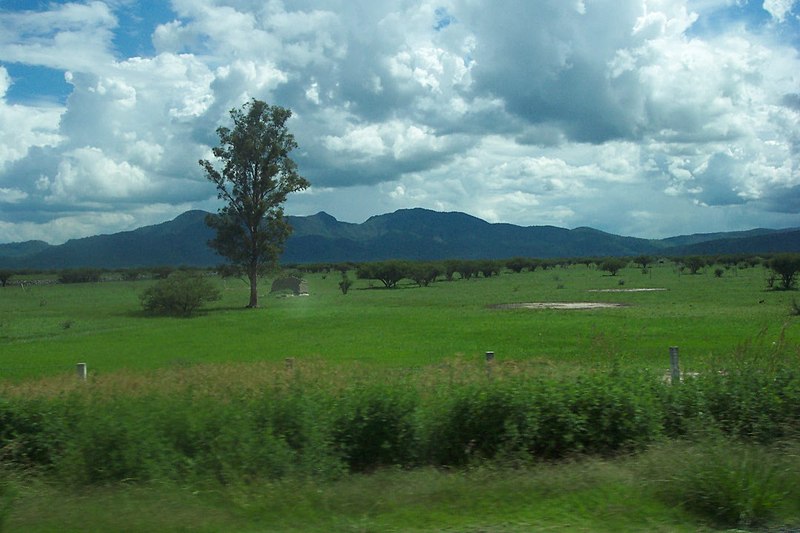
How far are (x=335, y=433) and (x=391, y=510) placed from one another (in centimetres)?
278

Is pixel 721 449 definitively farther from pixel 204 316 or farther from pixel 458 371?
pixel 204 316

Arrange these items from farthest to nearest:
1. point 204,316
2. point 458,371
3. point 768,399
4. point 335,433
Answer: point 204,316, point 458,371, point 768,399, point 335,433

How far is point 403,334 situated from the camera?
1411 inches

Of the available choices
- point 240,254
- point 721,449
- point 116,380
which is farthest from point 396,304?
point 721,449

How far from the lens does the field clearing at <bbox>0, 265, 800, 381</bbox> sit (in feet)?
81.7

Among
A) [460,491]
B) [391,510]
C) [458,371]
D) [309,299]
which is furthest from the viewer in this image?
[309,299]

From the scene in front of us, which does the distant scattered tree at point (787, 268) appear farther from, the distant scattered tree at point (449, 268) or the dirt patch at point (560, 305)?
the distant scattered tree at point (449, 268)

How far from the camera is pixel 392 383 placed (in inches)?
460

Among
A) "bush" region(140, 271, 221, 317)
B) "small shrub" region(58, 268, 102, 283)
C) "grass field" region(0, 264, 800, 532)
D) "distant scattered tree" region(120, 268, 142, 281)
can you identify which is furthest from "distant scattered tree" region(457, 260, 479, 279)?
"grass field" region(0, 264, 800, 532)

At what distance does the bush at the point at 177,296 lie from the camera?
5653 centimetres

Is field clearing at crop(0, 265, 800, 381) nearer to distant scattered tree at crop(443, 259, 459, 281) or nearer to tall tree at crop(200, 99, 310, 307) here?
tall tree at crop(200, 99, 310, 307)

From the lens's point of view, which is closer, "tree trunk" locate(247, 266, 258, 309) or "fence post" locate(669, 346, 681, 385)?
"fence post" locate(669, 346, 681, 385)

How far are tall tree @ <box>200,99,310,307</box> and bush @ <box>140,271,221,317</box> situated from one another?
4.82 m

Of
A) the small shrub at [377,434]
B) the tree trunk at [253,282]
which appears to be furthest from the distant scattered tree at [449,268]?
the small shrub at [377,434]
